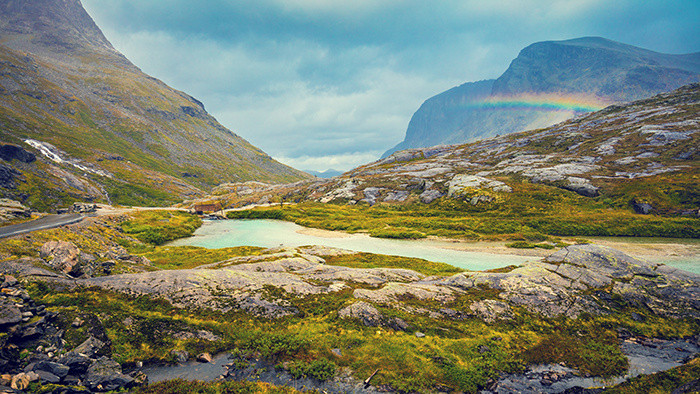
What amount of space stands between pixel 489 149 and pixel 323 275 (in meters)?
181

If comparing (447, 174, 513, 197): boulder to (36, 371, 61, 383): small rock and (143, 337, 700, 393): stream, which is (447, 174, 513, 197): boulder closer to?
(143, 337, 700, 393): stream

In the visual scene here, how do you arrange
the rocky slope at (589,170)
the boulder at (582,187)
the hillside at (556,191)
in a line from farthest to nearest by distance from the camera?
the boulder at (582,187) < the rocky slope at (589,170) < the hillside at (556,191)

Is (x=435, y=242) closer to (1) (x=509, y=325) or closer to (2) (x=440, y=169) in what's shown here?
(1) (x=509, y=325)

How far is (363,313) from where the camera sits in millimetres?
17953

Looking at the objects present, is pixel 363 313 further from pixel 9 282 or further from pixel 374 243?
pixel 374 243

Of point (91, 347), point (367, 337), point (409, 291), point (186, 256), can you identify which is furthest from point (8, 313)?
point (186, 256)

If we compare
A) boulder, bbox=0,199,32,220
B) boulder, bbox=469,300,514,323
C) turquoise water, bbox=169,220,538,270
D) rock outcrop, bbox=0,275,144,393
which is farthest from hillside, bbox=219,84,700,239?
boulder, bbox=0,199,32,220

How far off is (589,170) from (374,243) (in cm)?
9178

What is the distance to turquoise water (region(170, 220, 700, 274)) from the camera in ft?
134

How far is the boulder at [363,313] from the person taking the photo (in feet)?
57.2

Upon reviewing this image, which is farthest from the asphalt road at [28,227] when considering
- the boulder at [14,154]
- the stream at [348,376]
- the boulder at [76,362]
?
the boulder at [14,154]

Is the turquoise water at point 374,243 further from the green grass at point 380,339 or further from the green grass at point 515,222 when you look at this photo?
the green grass at point 380,339

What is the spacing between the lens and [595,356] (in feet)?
49.2

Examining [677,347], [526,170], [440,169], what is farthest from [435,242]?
[440,169]
